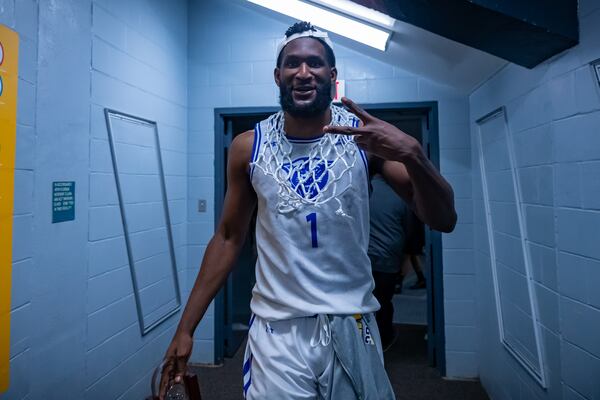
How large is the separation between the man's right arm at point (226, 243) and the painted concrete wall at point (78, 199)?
2.34ft

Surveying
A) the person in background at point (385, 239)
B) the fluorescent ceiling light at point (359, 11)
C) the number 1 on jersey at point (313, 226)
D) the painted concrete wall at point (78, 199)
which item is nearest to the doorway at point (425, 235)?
the person in background at point (385, 239)

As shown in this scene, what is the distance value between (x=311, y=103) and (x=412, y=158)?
0.41 metres

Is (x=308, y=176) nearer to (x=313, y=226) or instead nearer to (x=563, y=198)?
(x=313, y=226)

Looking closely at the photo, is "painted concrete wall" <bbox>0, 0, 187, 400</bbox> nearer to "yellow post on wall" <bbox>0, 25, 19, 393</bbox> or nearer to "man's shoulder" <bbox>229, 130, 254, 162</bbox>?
"yellow post on wall" <bbox>0, 25, 19, 393</bbox>

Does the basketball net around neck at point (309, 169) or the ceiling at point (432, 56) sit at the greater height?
the ceiling at point (432, 56)

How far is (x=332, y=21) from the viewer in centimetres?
251

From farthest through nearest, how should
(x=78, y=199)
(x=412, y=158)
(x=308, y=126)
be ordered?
(x=78, y=199) → (x=308, y=126) → (x=412, y=158)

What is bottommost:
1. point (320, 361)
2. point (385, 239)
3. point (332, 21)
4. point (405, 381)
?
point (405, 381)

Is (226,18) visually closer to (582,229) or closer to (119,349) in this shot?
(119,349)

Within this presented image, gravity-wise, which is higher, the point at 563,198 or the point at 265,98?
the point at 265,98

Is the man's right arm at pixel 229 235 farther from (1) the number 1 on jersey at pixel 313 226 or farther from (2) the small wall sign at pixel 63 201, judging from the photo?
(2) the small wall sign at pixel 63 201

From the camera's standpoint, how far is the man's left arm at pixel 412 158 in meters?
0.96

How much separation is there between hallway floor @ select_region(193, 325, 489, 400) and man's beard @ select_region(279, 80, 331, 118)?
2124mm

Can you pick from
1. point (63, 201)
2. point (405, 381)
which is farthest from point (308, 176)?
point (405, 381)
